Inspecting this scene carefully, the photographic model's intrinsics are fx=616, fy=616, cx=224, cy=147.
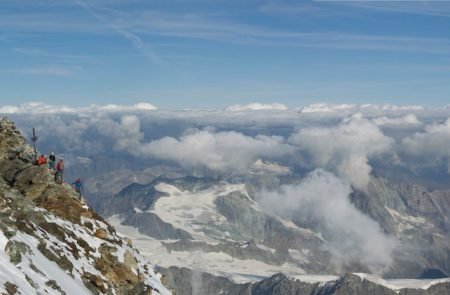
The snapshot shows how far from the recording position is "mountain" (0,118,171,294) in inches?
1626

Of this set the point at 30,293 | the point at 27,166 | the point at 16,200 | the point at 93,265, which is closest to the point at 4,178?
the point at 27,166

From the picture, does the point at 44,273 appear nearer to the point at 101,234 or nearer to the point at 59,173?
the point at 101,234

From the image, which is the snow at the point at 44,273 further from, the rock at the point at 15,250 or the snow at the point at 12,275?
the snow at the point at 12,275

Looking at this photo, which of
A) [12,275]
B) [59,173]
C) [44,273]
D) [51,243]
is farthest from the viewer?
[59,173]

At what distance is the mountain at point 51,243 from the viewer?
1626 inches

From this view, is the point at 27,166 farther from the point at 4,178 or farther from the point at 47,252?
the point at 47,252

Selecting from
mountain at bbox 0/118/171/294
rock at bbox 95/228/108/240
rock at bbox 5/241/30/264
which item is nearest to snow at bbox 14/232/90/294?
mountain at bbox 0/118/171/294

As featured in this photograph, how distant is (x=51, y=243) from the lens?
52219 mm

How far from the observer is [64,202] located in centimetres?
6831

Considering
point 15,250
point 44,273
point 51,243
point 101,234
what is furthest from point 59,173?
point 15,250

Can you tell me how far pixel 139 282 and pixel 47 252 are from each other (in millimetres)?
13884

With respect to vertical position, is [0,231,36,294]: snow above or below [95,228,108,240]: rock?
above

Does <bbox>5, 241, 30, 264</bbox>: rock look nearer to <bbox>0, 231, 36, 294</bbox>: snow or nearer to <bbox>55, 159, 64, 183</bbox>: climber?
<bbox>0, 231, 36, 294</bbox>: snow

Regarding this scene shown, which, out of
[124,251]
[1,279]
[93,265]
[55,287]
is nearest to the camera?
A: [1,279]
